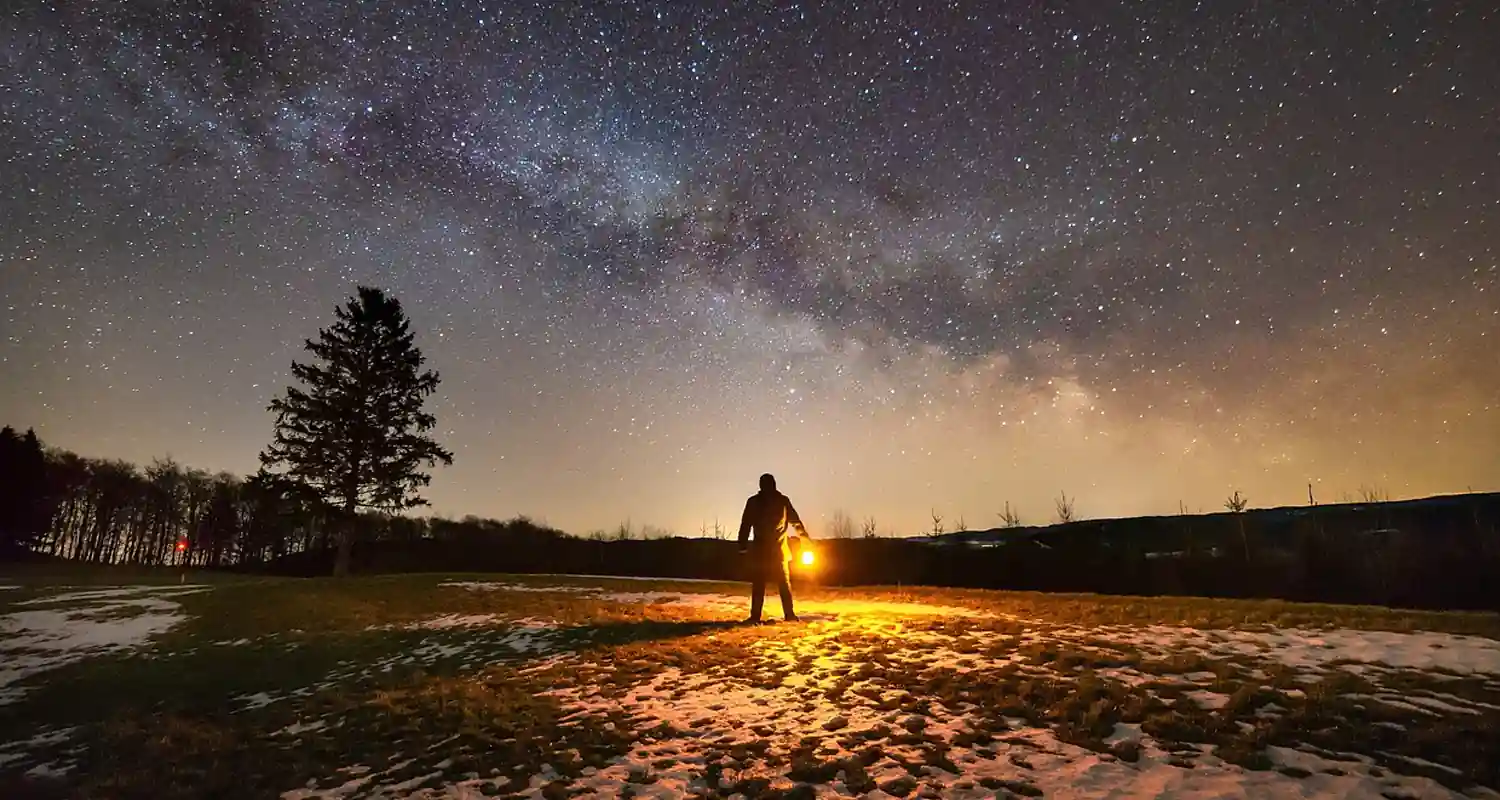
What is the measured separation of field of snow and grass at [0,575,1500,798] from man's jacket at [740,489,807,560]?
1444mm

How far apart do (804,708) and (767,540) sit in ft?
19.1

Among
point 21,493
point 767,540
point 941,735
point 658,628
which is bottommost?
point 941,735

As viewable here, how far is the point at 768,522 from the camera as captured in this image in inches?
539

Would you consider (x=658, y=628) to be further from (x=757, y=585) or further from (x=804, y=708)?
(x=804, y=708)

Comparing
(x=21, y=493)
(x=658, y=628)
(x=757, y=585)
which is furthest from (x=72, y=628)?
(x=21, y=493)

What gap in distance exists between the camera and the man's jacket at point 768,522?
538 inches

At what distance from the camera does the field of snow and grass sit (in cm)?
602

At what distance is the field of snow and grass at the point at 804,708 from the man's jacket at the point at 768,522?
1.44m

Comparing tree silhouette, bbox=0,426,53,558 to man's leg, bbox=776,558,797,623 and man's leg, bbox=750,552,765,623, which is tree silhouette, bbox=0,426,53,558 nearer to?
man's leg, bbox=750,552,765,623

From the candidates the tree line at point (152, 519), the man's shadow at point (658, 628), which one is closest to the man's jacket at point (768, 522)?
the man's shadow at point (658, 628)

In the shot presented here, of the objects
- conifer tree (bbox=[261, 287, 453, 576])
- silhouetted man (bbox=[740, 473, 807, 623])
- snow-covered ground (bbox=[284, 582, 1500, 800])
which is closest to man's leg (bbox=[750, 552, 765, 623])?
silhouetted man (bbox=[740, 473, 807, 623])

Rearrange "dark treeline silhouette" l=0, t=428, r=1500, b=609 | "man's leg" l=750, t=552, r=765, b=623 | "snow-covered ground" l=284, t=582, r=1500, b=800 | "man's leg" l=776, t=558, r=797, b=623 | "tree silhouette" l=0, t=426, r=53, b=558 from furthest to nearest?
"tree silhouette" l=0, t=426, r=53, b=558, "dark treeline silhouette" l=0, t=428, r=1500, b=609, "man's leg" l=776, t=558, r=797, b=623, "man's leg" l=750, t=552, r=765, b=623, "snow-covered ground" l=284, t=582, r=1500, b=800

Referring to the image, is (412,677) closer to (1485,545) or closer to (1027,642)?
(1027,642)

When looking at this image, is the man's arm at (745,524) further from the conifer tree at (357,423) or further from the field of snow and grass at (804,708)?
the conifer tree at (357,423)
